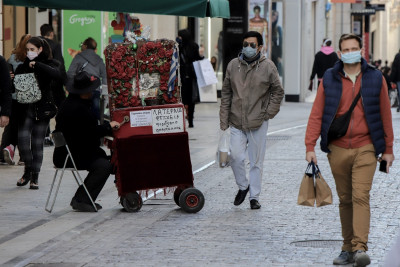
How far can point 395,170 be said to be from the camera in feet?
44.2

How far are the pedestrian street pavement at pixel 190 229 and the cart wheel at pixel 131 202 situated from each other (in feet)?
0.20

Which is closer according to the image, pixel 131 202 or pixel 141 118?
pixel 131 202

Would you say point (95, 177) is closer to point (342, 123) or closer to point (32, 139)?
point (32, 139)

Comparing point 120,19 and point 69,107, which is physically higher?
point 120,19

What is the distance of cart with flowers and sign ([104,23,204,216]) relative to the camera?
32.9ft

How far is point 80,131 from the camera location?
992 centimetres

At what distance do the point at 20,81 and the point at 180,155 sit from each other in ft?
7.49

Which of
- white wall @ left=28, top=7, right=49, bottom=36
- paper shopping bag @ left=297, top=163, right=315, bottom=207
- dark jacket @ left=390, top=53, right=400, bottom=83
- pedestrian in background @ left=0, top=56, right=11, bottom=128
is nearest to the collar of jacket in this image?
paper shopping bag @ left=297, top=163, right=315, bottom=207

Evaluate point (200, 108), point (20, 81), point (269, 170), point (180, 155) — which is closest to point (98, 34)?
point (200, 108)

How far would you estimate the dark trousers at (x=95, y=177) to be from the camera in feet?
32.7

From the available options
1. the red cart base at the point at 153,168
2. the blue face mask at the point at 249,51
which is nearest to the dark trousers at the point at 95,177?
the red cart base at the point at 153,168

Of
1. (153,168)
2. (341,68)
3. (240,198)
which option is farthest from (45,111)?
(341,68)

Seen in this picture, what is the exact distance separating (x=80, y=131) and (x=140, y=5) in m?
2.87

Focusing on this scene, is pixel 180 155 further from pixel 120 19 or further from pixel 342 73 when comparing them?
pixel 120 19
